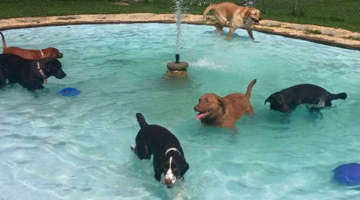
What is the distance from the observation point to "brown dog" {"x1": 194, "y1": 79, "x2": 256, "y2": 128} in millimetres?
5934

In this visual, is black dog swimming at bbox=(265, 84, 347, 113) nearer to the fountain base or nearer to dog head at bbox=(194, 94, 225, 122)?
dog head at bbox=(194, 94, 225, 122)

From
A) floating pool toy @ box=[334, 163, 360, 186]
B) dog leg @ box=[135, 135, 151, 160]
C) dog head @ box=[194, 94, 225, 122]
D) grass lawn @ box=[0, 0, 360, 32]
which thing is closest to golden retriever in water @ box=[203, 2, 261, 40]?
grass lawn @ box=[0, 0, 360, 32]

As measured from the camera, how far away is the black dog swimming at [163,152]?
425 centimetres

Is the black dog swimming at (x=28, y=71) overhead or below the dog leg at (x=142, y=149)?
overhead

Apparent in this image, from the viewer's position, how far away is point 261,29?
14.9 metres

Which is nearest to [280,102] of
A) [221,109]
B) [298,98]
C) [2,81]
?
[298,98]

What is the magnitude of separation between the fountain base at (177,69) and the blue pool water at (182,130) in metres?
0.24

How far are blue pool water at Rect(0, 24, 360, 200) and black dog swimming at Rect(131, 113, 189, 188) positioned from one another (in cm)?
44

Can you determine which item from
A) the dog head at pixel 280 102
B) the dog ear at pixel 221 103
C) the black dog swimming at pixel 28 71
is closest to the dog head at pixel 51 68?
the black dog swimming at pixel 28 71

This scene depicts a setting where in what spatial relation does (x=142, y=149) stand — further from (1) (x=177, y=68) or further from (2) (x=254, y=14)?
(2) (x=254, y=14)

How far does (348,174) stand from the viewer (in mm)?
5148

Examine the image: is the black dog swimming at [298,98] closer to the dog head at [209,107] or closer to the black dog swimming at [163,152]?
the dog head at [209,107]

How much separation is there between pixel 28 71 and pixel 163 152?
4.80 meters

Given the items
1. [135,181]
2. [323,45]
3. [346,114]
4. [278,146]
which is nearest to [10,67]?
[135,181]
